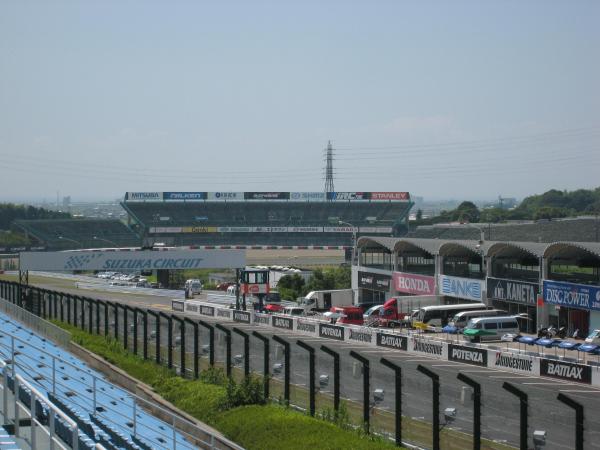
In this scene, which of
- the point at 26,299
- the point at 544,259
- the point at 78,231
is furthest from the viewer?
the point at 78,231

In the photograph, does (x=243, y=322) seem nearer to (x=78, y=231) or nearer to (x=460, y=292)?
(x=460, y=292)

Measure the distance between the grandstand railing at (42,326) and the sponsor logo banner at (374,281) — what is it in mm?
25993

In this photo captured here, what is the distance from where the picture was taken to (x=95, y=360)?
35750mm

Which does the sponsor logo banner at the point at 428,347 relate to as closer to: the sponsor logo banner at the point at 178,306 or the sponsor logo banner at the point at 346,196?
the sponsor logo banner at the point at 178,306

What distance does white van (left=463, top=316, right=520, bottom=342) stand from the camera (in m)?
42.4

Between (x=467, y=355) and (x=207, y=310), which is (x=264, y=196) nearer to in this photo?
(x=207, y=310)

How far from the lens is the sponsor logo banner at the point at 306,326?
135 feet

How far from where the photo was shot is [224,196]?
481 ft

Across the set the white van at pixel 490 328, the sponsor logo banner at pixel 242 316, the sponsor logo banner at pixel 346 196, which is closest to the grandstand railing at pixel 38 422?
the white van at pixel 490 328

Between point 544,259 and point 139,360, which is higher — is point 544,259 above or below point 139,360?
above

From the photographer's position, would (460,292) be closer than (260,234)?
Yes

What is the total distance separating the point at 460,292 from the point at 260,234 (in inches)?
3539

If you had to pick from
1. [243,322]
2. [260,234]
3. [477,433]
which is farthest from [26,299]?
[260,234]

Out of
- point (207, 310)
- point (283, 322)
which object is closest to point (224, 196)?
point (207, 310)
